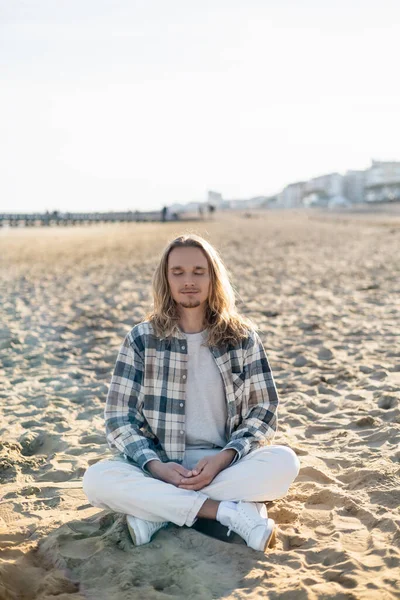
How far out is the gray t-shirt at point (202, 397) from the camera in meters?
3.08

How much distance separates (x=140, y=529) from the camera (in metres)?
2.79

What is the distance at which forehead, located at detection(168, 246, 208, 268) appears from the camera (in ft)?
10.2

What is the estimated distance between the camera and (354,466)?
3.53 metres

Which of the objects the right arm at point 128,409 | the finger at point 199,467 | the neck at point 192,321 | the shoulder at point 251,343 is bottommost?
the finger at point 199,467

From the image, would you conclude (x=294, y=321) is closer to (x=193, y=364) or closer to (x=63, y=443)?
(x=63, y=443)

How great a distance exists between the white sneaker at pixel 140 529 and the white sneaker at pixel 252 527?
34 cm

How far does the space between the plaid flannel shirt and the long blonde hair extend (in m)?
0.05

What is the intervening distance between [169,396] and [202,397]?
0.16m

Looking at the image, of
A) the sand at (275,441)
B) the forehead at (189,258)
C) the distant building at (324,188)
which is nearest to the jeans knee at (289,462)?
the sand at (275,441)

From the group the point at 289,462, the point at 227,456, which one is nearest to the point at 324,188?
the point at 289,462

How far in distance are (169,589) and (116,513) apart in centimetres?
74

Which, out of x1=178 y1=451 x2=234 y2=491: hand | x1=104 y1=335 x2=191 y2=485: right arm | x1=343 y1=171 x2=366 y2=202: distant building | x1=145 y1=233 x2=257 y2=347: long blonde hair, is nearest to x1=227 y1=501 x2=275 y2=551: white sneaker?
x1=178 y1=451 x2=234 y2=491: hand

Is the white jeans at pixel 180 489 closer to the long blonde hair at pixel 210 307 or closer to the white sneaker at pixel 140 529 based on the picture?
the white sneaker at pixel 140 529

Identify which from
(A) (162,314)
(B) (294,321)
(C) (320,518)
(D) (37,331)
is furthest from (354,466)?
(D) (37,331)
